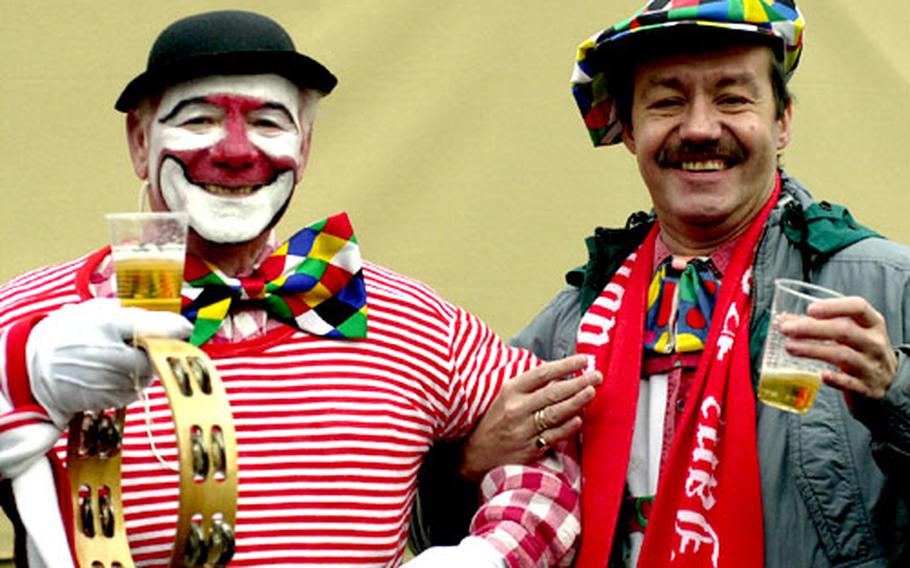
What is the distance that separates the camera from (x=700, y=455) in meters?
3.11

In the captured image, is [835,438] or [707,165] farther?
[707,165]

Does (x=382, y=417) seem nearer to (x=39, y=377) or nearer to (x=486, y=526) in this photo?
(x=486, y=526)

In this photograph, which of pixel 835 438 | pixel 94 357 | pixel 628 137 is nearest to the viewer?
pixel 94 357

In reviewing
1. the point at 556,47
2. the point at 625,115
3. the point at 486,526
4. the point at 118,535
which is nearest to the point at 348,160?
the point at 556,47

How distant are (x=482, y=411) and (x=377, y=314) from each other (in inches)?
9.8

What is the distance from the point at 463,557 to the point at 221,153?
0.76 m

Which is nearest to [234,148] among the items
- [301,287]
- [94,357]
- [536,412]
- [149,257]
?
[301,287]

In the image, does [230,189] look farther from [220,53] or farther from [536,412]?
[536,412]

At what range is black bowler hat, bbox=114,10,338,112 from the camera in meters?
3.12

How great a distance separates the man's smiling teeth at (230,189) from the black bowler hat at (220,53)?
18 centimetres

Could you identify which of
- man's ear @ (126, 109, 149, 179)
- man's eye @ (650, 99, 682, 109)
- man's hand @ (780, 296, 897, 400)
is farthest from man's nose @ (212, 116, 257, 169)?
man's hand @ (780, 296, 897, 400)

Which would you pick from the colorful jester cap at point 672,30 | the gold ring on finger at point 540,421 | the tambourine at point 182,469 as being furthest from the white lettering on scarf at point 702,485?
the tambourine at point 182,469

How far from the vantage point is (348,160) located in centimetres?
406

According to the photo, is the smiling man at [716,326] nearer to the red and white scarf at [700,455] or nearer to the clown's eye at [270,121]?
the red and white scarf at [700,455]
